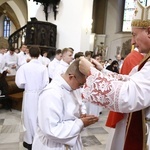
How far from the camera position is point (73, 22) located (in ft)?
28.8

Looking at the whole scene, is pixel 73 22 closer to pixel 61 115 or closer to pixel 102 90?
pixel 61 115

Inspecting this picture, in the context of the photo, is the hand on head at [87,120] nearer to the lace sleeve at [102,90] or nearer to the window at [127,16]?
the lace sleeve at [102,90]

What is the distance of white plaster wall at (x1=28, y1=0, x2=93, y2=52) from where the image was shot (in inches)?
338

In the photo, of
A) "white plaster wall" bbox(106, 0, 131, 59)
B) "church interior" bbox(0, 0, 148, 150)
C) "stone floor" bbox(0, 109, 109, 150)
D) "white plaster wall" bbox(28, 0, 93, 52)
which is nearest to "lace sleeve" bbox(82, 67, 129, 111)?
"church interior" bbox(0, 0, 148, 150)

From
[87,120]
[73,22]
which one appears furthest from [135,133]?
[73,22]

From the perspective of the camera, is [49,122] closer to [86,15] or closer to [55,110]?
[55,110]

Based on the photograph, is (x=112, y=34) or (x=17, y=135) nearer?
(x=17, y=135)

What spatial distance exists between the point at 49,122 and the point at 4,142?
8.80 feet

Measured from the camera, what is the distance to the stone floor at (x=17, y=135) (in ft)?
12.5

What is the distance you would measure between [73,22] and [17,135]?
5589mm

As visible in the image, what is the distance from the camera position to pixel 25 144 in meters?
3.70

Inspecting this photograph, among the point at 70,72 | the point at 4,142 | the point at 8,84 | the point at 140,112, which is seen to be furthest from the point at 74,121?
→ the point at 8,84

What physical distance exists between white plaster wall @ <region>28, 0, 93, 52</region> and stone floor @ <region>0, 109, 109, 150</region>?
13.4 ft

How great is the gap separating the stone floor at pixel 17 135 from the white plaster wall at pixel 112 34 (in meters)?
9.91
